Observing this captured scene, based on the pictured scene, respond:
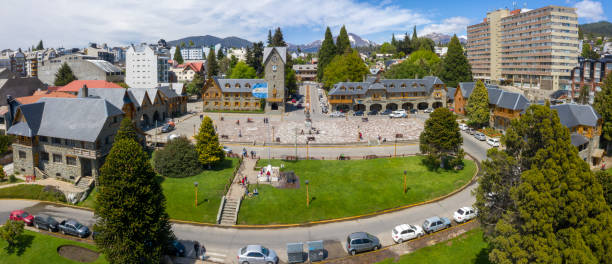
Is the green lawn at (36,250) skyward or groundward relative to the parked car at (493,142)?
groundward

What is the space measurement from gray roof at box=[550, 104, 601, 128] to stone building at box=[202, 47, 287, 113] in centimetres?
5747

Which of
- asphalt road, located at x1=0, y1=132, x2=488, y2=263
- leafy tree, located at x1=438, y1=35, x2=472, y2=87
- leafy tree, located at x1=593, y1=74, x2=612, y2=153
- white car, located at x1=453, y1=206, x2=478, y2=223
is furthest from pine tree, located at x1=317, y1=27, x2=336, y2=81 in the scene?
white car, located at x1=453, y1=206, x2=478, y2=223

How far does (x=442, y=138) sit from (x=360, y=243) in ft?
74.6

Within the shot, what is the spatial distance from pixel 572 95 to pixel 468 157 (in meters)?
52.9

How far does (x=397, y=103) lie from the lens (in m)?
91.2

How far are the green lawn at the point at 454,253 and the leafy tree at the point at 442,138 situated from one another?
52.8 ft

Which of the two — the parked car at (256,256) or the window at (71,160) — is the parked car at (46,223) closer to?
the window at (71,160)

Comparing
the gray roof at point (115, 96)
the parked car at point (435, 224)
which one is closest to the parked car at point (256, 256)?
the parked car at point (435, 224)

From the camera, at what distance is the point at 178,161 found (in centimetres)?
4588

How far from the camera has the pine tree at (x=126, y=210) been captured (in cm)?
2720

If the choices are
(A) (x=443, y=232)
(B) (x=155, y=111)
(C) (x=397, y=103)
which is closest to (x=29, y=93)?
(B) (x=155, y=111)

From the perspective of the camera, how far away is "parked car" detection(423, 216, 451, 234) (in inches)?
1350

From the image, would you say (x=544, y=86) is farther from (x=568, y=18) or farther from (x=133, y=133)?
(x=133, y=133)

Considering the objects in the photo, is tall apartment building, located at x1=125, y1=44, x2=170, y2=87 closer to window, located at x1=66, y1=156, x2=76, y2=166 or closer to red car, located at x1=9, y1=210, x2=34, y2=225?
window, located at x1=66, y1=156, x2=76, y2=166
